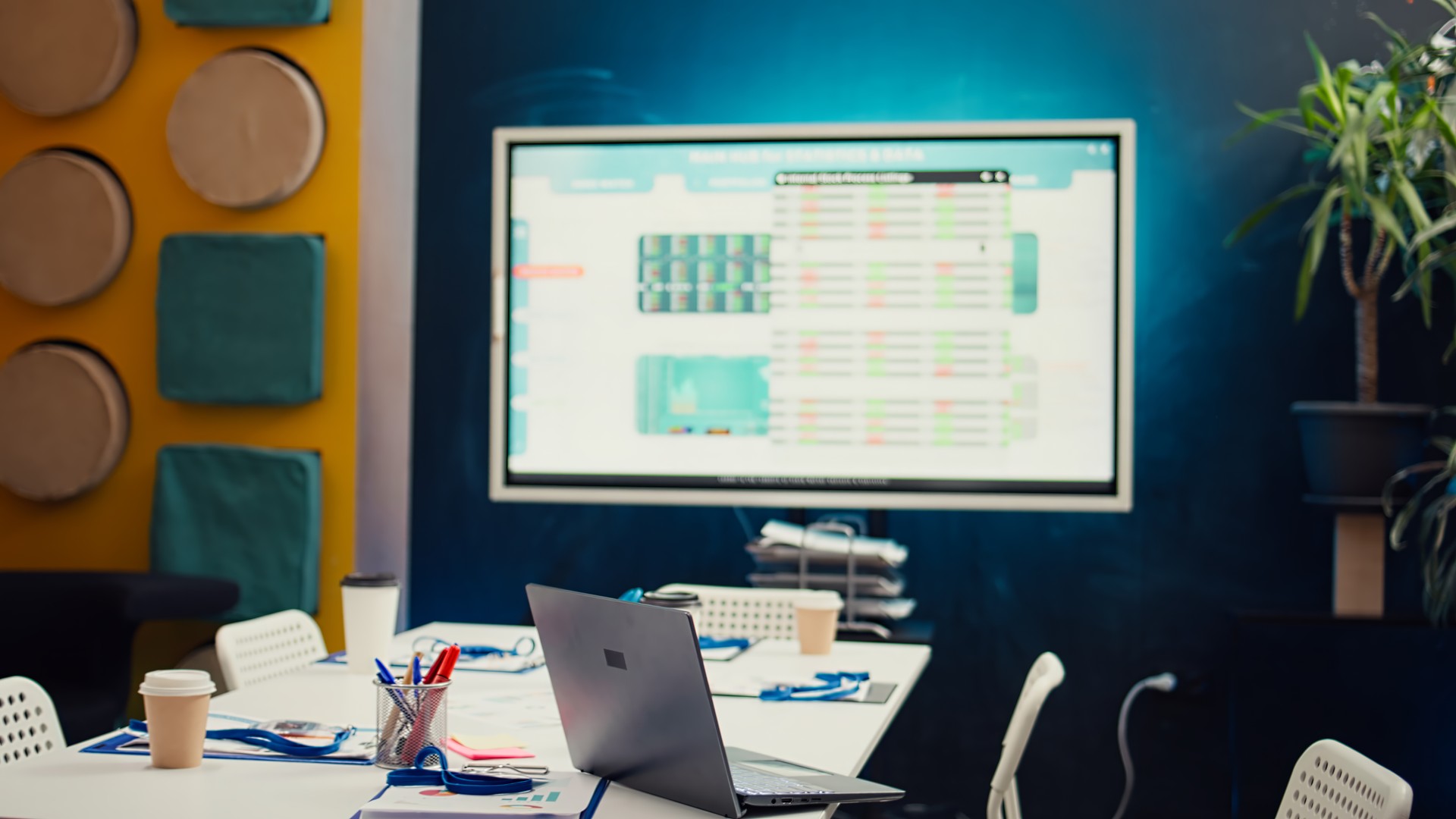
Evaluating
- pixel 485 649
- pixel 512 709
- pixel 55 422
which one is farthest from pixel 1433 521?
pixel 55 422

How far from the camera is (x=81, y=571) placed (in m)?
3.10

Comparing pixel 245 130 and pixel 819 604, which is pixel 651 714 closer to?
pixel 819 604

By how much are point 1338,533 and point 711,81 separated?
1.94m

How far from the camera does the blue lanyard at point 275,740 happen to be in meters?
1.44

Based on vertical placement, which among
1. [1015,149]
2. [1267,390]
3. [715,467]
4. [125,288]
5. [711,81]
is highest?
[711,81]

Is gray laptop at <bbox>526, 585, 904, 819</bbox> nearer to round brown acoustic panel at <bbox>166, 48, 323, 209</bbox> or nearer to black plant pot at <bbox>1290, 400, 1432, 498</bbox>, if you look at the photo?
black plant pot at <bbox>1290, 400, 1432, 498</bbox>

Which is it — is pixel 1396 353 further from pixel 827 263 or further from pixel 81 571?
pixel 81 571

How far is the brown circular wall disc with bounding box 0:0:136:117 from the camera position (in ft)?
11.6

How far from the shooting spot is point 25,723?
5.73 ft

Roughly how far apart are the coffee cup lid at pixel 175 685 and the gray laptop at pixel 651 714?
35cm

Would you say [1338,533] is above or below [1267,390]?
below

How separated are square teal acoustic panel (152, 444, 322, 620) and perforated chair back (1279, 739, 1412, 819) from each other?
259cm

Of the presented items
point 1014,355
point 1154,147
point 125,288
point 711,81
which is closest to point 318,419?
point 125,288

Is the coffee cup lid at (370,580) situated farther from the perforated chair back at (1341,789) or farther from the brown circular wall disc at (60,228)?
the brown circular wall disc at (60,228)
